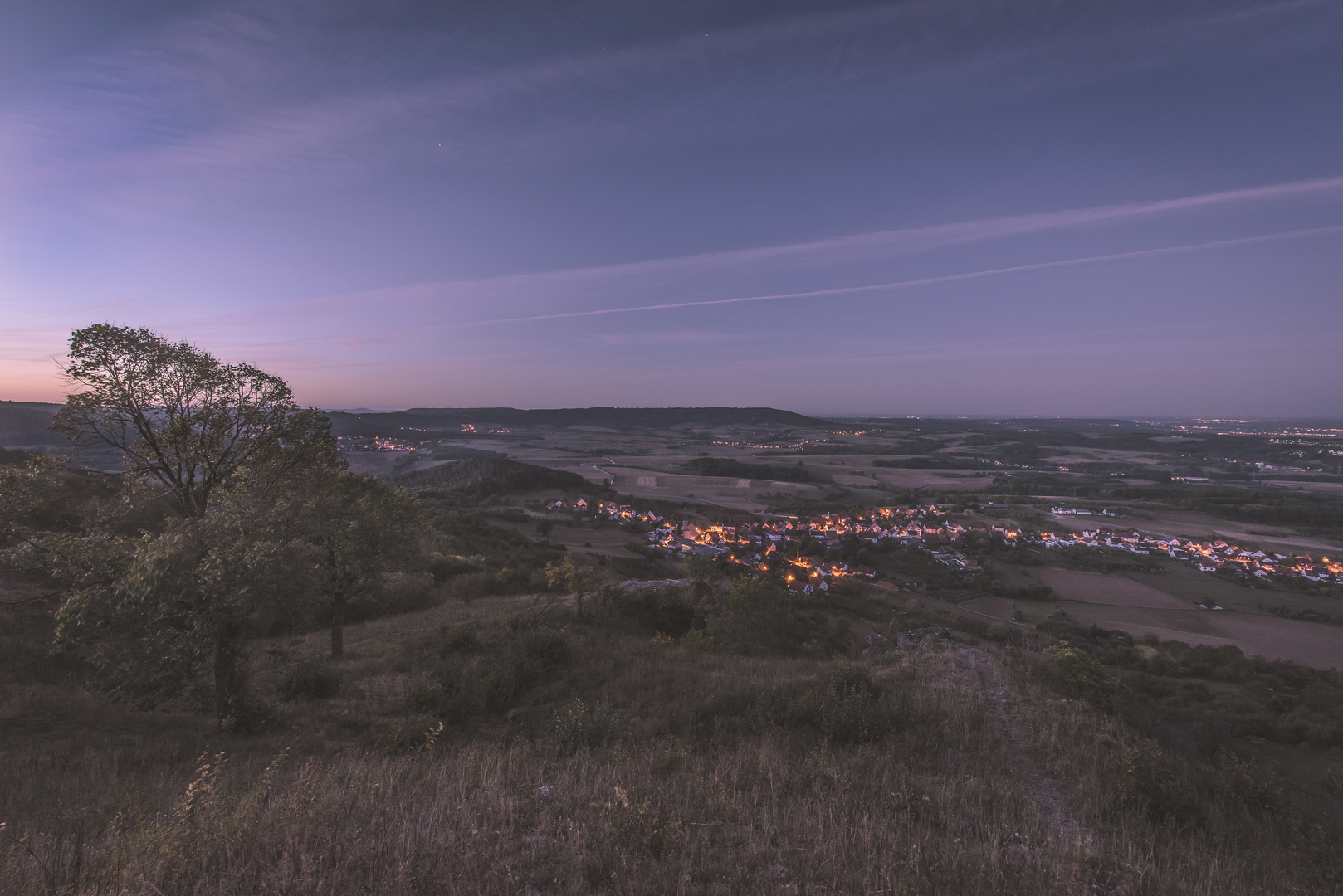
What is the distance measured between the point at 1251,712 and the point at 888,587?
20.8 m

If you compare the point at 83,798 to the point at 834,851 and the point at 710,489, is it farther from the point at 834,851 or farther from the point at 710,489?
the point at 710,489

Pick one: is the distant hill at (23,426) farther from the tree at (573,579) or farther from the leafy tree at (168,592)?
the leafy tree at (168,592)

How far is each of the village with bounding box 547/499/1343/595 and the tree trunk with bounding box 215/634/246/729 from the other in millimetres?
25952

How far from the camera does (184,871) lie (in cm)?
360

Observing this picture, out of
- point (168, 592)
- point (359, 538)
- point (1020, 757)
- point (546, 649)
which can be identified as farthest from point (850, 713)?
point (359, 538)

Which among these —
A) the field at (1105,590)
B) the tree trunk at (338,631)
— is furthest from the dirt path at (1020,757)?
the field at (1105,590)

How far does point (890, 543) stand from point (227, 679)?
46.0m

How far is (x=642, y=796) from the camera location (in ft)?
17.4

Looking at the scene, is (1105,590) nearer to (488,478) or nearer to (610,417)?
(488,478)

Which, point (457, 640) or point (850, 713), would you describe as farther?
→ point (457, 640)

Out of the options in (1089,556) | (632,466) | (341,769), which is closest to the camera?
(341,769)

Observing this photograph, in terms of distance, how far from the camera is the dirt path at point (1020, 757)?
227 inches

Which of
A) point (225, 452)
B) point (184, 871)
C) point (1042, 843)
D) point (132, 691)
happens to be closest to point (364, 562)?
point (225, 452)

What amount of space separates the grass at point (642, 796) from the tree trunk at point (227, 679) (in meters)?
0.45
